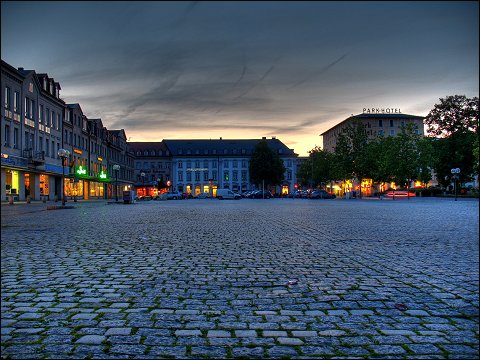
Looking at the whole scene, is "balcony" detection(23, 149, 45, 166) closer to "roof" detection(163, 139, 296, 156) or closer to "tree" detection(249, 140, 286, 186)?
"tree" detection(249, 140, 286, 186)

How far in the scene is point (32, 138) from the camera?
139ft

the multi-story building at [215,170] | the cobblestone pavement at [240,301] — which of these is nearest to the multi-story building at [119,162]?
the multi-story building at [215,170]

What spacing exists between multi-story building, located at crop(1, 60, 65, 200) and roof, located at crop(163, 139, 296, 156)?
75.7 meters

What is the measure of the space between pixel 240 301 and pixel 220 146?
124320mm

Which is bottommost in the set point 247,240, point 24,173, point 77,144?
point 247,240

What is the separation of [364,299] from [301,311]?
88 cm

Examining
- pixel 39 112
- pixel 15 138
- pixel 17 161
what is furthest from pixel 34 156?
pixel 39 112

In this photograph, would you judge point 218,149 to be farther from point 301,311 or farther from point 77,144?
point 301,311

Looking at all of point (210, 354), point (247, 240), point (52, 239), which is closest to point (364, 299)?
point (210, 354)

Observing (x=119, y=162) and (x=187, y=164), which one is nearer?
(x=119, y=162)

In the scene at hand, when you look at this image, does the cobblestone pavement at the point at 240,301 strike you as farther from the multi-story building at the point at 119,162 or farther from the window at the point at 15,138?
the multi-story building at the point at 119,162

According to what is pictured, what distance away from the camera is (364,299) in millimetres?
4730

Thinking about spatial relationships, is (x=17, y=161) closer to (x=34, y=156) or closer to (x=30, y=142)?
(x=34, y=156)

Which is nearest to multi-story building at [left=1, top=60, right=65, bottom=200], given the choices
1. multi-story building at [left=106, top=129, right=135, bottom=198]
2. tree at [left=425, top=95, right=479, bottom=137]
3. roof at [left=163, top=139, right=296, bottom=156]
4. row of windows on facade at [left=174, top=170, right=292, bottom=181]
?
multi-story building at [left=106, top=129, right=135, bottom=198]
